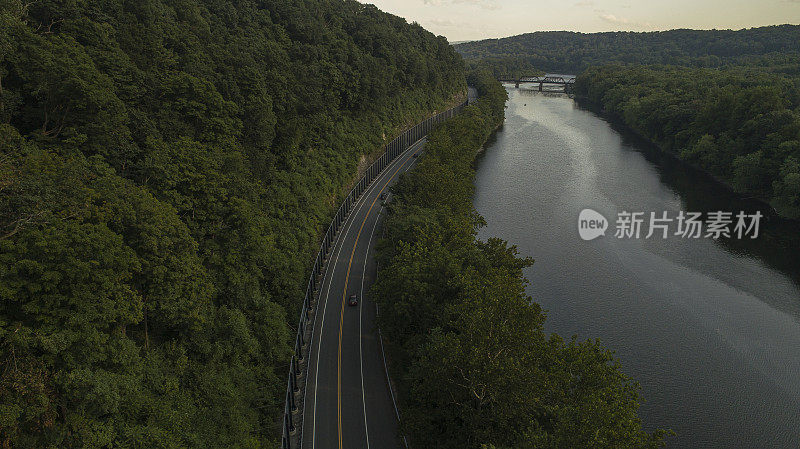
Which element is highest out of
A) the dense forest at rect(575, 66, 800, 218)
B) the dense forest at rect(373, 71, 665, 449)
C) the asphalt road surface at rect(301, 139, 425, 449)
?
the dense forest at rect(575, 66, 800, 218)

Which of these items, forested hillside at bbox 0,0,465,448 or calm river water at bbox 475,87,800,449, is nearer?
forested hillside at bbox 0,0,465,448

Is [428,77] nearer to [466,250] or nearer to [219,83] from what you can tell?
[219,83]

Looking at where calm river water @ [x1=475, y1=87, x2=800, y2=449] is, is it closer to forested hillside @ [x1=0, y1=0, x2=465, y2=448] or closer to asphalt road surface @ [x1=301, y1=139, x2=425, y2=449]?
asphalt road surface @ [x1=301, y1=139, x2=425, y2=449]

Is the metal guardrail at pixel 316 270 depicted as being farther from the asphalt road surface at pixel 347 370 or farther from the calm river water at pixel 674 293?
the calm river water at pixel 674 293

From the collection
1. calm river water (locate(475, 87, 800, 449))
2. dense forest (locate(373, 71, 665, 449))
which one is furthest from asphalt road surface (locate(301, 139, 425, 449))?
calm river water (locate(475, 87, 800, 449))

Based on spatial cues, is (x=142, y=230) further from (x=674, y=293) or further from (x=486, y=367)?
(x=674, y=293)

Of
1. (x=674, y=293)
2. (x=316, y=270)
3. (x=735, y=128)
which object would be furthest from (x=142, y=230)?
(x=735, y=128)

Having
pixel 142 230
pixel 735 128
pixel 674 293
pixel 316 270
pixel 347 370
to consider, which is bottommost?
pixel 347 370

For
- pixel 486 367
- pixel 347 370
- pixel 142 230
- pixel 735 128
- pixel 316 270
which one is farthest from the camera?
pixel 735 128
